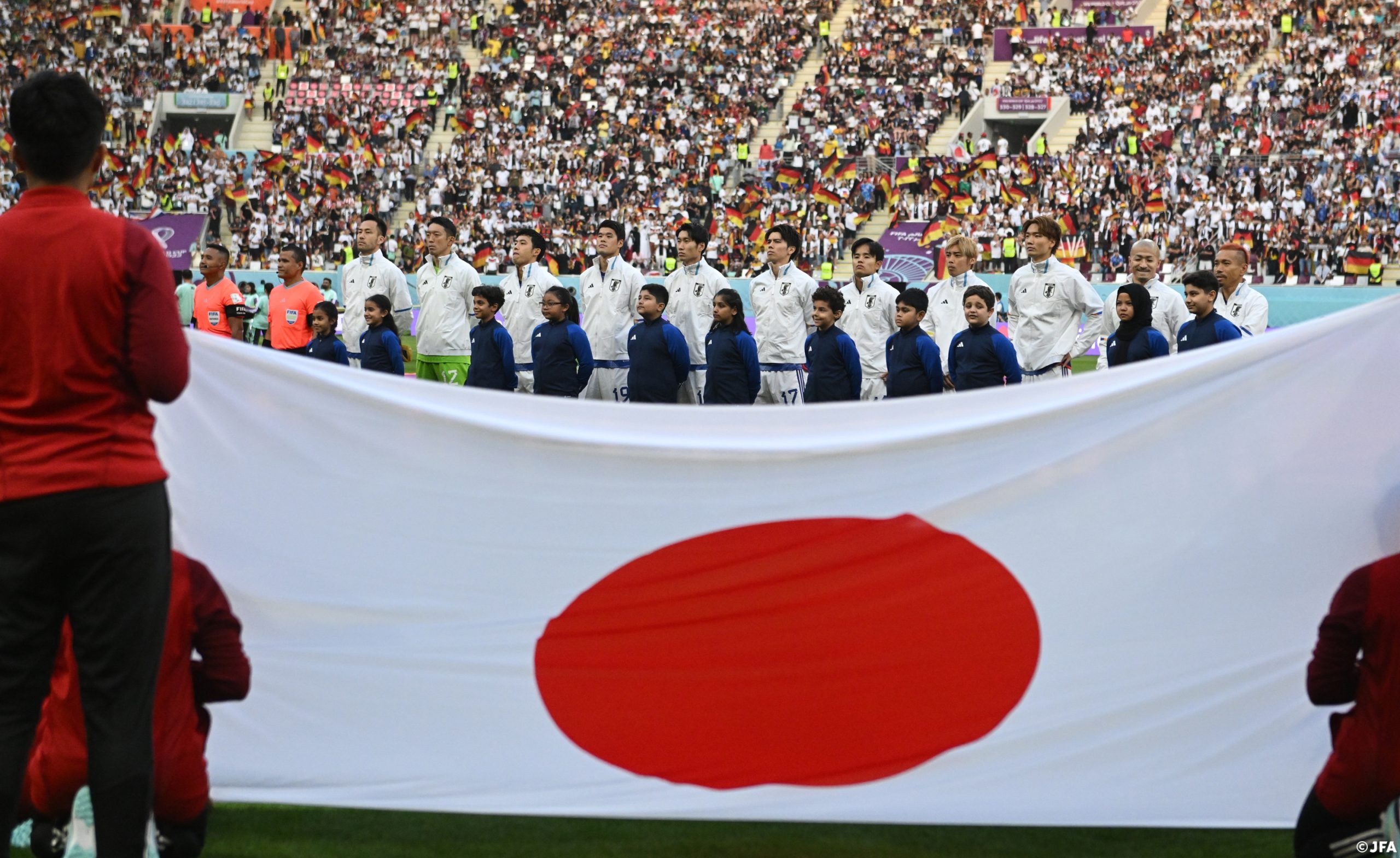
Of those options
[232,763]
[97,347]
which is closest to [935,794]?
[232,763]

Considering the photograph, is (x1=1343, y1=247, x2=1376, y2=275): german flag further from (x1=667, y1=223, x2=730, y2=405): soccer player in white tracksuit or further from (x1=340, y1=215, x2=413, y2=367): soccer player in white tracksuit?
(x1=340, y1=215, x2=413, y2=367): soccer player in white tracksuit

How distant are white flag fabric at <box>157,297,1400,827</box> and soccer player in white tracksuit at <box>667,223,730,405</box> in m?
8.51

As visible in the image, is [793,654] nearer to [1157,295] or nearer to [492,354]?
[1157,295]

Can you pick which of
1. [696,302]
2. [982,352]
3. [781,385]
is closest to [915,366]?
[982,352]

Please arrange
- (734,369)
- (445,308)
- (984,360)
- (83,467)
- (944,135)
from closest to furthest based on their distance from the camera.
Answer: (83,467) → (984,360) → (734,369) → (445,308) → (944,135)

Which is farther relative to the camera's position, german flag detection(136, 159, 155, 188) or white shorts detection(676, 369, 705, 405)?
german flag detection(136, 159, 155, 188)

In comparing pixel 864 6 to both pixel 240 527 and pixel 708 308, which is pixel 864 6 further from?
pixel 240 527

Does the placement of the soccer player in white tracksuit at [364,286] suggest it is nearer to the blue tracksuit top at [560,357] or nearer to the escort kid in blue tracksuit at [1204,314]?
the blue tracksuit top at [560,357]

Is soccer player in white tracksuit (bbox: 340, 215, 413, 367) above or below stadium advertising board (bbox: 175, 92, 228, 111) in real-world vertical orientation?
below

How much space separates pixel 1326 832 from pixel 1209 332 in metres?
5.82

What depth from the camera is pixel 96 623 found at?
8.99 ft

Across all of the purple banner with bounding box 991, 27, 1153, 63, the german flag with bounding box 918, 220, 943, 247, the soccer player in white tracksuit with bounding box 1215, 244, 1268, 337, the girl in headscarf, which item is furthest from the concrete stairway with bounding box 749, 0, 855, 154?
the girl in headscarf

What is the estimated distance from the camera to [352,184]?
37.0m

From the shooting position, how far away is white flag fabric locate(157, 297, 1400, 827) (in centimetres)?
365
